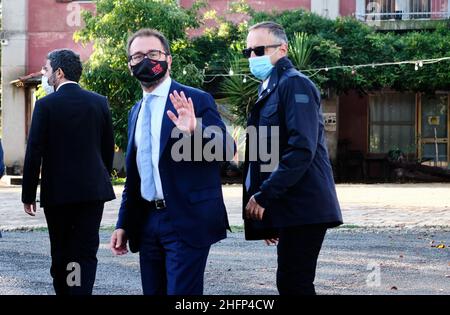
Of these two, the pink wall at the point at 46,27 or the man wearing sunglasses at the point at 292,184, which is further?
the pink wall at the point at 46,27

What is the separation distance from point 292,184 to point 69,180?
2032mm

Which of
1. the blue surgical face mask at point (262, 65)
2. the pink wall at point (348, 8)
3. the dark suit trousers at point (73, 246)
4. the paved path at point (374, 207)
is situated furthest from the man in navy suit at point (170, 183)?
the pink wall at point (348, 8)

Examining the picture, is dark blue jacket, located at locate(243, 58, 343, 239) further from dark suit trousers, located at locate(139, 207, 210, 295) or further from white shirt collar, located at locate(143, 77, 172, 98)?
white shirt collar, located at locate(143, 77, 172, 98)

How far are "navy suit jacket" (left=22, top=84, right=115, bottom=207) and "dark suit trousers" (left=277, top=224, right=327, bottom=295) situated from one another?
75.2 inches

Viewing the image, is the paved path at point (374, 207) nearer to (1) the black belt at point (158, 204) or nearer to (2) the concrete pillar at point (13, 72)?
(2) the concrete pillar at point (13, 72)

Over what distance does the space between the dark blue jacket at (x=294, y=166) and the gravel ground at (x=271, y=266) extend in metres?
2.64

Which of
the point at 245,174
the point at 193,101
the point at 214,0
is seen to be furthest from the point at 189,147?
the point at 214,0

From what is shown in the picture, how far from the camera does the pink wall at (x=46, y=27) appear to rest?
2811 centimetres

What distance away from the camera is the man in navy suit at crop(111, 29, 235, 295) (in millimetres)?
4910

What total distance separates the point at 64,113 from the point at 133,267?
9.74ft

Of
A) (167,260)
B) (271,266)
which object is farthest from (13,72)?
(167,260)

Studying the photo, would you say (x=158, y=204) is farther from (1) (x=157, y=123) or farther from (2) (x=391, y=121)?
(2) (x=391, y=121)

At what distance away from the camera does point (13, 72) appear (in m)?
28.2

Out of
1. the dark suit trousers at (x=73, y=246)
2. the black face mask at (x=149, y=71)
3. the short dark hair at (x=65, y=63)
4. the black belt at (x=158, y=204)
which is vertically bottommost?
the dark suit trousers at (x=73, y=246)
